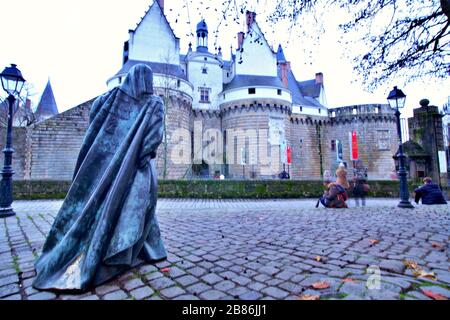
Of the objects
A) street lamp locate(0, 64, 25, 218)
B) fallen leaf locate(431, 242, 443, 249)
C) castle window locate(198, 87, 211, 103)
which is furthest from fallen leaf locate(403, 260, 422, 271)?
castle window locate(198, 87, 211, 103)

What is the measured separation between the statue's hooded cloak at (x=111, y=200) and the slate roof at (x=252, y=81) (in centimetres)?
2338

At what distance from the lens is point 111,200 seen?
2.05 metres

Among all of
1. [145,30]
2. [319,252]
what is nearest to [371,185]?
[319,252]

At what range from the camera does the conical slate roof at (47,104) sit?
3661 cm

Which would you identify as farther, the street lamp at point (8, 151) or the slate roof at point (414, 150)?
the slate roof at point (414, 150)

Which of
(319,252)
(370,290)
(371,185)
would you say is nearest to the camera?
(370,290)

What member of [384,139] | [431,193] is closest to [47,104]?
[431,193]

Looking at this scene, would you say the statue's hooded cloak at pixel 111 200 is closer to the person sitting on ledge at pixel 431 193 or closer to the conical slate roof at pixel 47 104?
the person sitting on ledge at pixel 431 193

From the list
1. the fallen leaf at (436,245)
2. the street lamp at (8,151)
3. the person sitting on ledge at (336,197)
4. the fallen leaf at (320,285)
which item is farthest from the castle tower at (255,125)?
the fallen leaf at (320,285)

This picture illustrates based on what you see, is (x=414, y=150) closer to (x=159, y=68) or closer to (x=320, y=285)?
(x=320, y=285)

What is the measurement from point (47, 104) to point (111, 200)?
46048 mm

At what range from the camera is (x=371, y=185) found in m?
14.2
